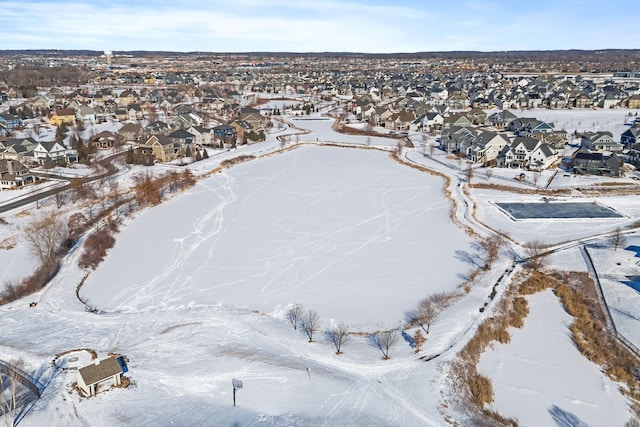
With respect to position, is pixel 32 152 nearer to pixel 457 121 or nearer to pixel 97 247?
pixel 97 247

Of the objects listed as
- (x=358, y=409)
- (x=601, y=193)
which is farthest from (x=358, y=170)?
(x=358, y=409)

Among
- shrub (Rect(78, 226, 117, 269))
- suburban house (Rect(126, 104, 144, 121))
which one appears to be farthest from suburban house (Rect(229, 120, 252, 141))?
shrub (Rect(78, 226, 117, 269))

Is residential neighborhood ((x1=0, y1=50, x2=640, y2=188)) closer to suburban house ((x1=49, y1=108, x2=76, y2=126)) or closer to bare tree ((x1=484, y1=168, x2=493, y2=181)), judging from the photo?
suburban house ((x1=49, y1=108, x2=76, y2=126))

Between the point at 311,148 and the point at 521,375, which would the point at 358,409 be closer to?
the point at 521,375

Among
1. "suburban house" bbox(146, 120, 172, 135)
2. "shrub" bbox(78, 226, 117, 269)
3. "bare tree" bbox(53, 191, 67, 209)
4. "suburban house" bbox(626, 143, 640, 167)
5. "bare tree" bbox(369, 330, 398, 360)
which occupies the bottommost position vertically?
"shrub" bbox(78, 226, 117, 269)

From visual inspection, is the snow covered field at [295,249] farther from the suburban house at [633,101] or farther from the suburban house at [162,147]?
the suburban house at [633,101]

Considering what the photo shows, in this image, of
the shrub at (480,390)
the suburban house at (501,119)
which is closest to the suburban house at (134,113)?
the suburban house at (501,119)

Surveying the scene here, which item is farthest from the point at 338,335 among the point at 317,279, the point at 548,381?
the point at 548,381
